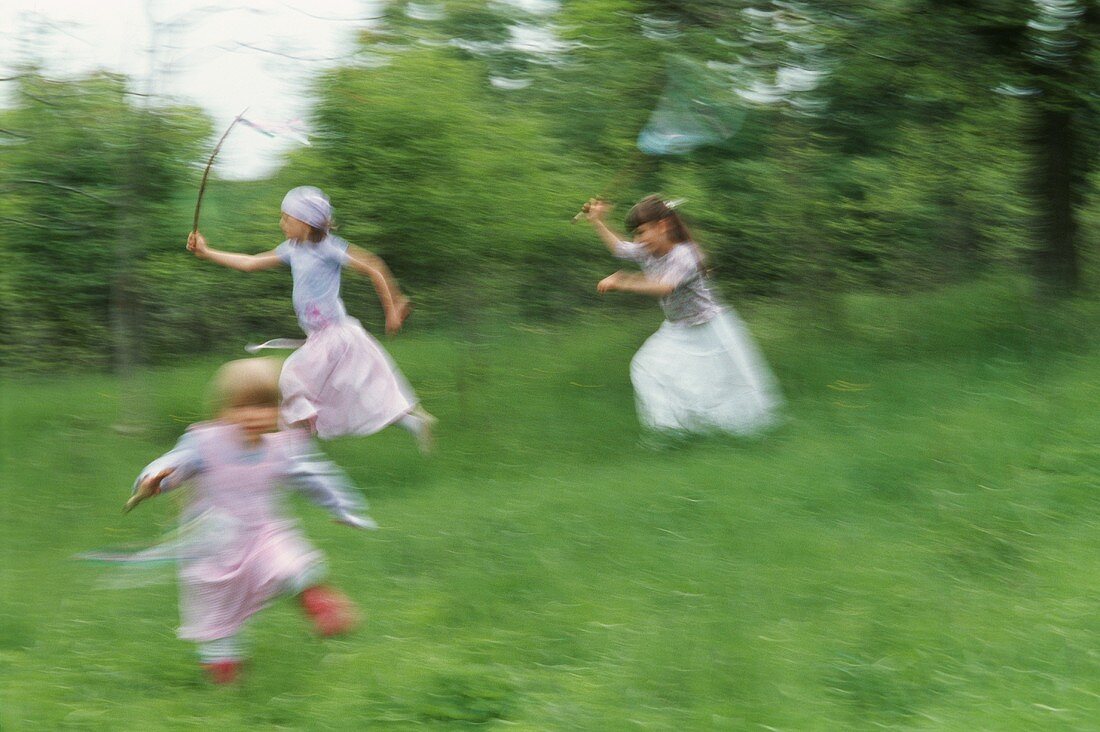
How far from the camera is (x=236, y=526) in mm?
4473

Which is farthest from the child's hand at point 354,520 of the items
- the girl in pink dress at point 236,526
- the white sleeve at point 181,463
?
the white sleeve at point 181,463

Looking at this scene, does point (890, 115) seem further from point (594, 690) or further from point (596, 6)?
point (594, 690)

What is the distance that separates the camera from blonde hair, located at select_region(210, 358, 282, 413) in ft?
14.1

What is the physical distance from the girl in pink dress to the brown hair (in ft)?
14.4

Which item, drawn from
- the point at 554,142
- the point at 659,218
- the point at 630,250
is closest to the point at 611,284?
the point at 630,250

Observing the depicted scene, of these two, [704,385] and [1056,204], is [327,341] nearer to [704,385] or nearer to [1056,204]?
[704,385]

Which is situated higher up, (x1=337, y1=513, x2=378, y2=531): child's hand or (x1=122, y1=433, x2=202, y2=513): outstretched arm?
(x1=122, y1=433, x2=202, y2=513): outstretched arm

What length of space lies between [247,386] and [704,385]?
4.60 meters

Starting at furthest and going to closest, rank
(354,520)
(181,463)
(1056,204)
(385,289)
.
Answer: (1056,204) → (385,289) → (354,520) → (181,463)

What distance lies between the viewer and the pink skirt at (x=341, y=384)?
8.12m

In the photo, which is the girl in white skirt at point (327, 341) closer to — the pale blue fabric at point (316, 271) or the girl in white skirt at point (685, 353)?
the pale blue fabric at point (316, 271)

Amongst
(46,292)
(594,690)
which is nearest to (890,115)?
(594,690)

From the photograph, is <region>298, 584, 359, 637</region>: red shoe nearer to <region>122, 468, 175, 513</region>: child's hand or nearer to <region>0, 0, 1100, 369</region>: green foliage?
<region>122, 468, 175, 513</region>: child's hand

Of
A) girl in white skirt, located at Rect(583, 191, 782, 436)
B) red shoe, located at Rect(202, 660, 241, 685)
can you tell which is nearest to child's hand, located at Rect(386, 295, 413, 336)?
girl in white skirt, located at Rect(583, 191, 782, 436)
